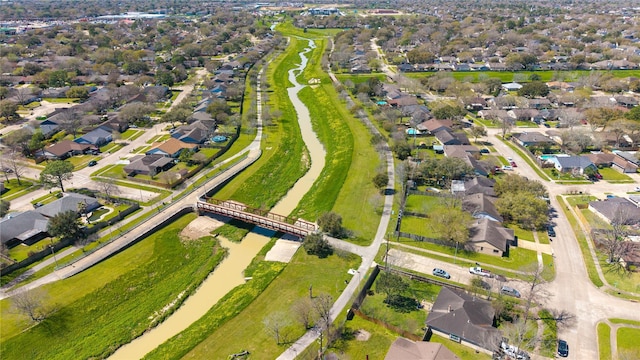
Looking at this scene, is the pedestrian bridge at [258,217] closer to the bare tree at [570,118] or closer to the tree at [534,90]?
the bare tree at [570,118]

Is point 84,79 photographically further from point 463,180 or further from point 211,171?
point 463,180

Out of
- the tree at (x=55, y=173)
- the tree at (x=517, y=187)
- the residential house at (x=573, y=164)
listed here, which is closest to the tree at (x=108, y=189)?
the tree at (x=55, y=173)

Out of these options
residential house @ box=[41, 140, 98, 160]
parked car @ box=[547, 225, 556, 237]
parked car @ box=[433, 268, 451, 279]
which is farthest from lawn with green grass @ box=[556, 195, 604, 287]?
residential house @ box=[41, 140, 98, 160]

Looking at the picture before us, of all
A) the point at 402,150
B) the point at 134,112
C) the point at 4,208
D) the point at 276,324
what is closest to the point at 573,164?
the point at 402,150

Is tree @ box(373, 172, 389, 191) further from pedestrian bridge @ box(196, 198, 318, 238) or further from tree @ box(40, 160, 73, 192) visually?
tree @ box(40, 160, 73, 192)

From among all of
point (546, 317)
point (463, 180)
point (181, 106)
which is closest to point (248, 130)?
point (181, 106)

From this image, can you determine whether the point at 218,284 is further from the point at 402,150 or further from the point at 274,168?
the point at 402,150
